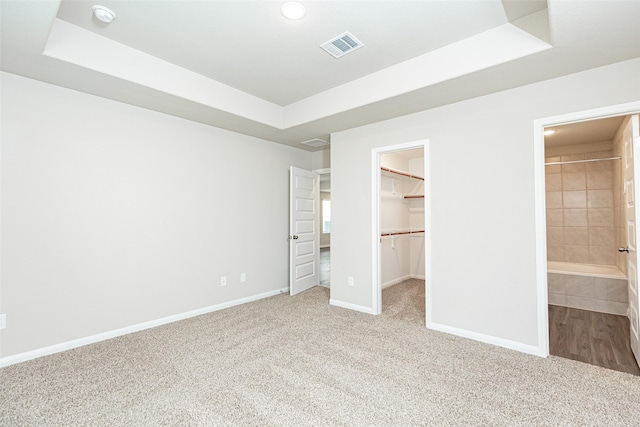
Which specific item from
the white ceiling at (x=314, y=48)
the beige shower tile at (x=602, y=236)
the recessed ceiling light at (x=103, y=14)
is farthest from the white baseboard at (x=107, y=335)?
the beige shower tile at (x=602, y=236)

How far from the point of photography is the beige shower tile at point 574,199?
15.4ft

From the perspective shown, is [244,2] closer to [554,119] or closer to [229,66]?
[229,66]

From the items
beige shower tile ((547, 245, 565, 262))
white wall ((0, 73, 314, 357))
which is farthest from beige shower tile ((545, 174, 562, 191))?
white wall ((0, 73, 314, 357))

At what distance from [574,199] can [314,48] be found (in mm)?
4754

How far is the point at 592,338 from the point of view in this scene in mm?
3033

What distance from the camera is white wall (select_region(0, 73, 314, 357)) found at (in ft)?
8.48

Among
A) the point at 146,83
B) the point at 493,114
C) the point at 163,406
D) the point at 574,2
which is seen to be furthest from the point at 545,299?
the point at 146,83

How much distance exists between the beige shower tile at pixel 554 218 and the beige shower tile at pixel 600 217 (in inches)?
14.0

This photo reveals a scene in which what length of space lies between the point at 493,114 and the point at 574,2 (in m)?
1.22

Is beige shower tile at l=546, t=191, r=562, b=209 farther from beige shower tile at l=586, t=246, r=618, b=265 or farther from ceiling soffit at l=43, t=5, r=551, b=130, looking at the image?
ceiling soffit at l=43, t=5, r=551, b=130

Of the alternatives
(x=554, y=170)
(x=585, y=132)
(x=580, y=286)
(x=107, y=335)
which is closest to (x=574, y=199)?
(x=554, y=170)

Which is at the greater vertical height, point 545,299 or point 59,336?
point 545,299

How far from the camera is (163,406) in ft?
6.38

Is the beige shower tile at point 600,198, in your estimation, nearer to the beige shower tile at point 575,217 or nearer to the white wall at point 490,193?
the beige shower tile at point 575,217
